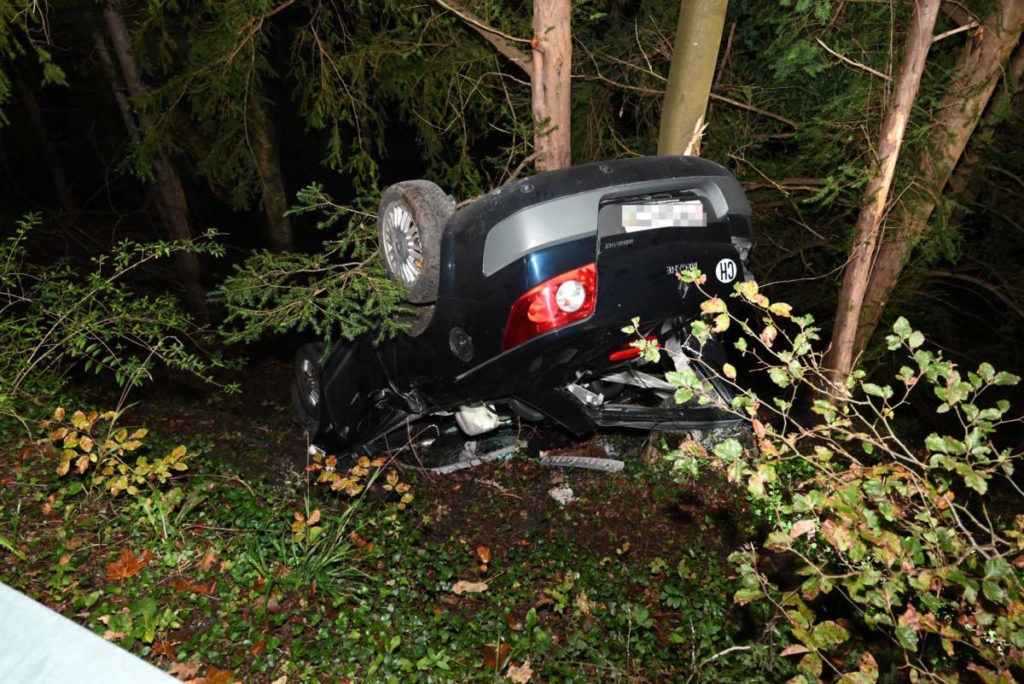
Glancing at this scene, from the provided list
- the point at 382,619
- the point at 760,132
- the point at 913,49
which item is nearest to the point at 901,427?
the point at 760,132

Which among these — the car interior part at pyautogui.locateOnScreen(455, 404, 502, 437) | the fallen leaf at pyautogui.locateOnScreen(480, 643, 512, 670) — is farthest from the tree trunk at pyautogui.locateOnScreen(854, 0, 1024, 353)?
the fallen leaf at pyautogui.locateOnScreen(480, 643, 512, 670)

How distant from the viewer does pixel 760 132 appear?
736 cm

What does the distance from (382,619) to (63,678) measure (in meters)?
1.68

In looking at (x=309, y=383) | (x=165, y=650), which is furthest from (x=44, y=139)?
(x=165, y=650)

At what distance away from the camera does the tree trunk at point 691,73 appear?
4.75 m

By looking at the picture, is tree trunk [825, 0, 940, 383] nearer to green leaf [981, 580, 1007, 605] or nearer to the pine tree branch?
green leaf [981, 580, 1007, 605]

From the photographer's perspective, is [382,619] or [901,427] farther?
[901,427]

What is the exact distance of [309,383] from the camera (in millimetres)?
6277

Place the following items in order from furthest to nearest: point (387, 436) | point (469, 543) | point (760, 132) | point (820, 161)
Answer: point (760, 132), point (820, 161), point (387, 436), point (469, 543)

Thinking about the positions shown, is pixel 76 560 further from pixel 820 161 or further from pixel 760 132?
pixel 760 132

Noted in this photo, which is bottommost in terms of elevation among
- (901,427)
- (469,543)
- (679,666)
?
(901,427)

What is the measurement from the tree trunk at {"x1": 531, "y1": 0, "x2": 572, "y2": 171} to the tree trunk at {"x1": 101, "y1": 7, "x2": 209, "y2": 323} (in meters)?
4.13

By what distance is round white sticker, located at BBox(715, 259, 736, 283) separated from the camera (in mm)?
3705

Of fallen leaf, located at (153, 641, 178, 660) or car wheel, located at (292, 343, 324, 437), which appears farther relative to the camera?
A: car wheel, located at (292, 343, 324, 437)
